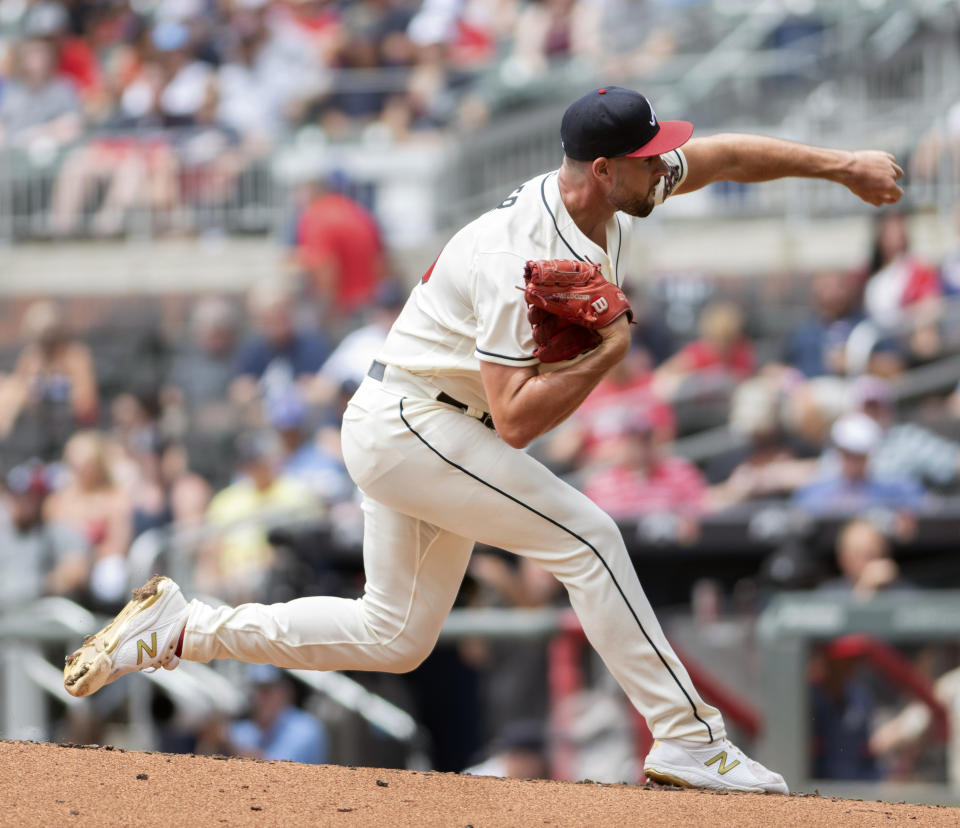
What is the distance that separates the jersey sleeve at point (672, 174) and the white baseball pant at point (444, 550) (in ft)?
2.64

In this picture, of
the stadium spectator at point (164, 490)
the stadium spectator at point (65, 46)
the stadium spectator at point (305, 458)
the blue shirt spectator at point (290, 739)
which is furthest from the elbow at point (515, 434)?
the stadium spectator at point (65, 46)

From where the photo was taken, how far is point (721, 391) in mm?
8750

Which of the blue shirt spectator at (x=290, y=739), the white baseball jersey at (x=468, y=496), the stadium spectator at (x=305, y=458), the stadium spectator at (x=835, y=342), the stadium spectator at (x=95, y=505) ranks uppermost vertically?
the white baseball jersey at (x=468, y=496)

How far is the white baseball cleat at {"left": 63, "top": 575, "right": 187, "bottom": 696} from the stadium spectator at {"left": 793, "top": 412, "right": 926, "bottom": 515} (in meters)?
3.71

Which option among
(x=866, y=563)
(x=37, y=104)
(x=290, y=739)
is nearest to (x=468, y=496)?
(x=866, y=563)

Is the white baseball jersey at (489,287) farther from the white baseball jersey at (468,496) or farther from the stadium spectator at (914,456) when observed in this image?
the stadium spectator at (914,456)

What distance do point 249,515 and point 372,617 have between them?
434 centimetres

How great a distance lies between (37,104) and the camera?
45.7 feet

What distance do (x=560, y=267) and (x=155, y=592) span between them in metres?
1.57

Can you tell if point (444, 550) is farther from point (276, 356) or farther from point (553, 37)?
point (553, 37)

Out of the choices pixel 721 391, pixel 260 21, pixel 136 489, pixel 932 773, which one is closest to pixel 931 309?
pixel 721 391

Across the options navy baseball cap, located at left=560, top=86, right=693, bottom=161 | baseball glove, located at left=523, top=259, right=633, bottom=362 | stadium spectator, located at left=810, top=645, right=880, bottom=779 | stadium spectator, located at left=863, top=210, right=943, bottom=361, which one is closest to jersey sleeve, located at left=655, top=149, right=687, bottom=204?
navy baseball cap, located at left=560, top=86, right=693, bottom=161

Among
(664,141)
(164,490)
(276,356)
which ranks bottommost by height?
(164,490)

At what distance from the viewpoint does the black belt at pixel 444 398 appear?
13.5 feet
